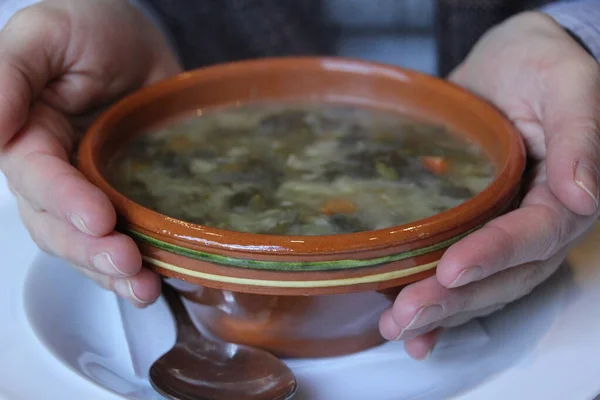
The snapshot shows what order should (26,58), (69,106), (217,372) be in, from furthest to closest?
1. (69,106)
2. (26,58)
3. (217,372)

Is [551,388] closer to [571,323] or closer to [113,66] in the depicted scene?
[571,323]

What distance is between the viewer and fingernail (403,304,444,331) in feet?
2.31

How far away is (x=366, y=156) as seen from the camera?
0.99 m

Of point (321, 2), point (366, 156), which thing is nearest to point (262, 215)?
point (366, 156)

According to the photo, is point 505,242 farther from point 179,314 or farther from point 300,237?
point 179,314

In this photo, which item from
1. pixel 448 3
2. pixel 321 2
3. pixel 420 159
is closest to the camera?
pixel 420 159

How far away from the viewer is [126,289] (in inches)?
29.5

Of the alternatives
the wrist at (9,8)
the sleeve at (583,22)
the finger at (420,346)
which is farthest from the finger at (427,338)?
the wrist at (9,8)

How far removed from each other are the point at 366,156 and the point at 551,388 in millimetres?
426

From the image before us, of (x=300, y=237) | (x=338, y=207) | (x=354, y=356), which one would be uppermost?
(x=300, y=237)

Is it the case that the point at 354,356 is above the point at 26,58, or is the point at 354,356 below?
below

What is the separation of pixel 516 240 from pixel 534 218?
5cm

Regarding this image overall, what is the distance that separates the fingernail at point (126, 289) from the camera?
745 millimetres

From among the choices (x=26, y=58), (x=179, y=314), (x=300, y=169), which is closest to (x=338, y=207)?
(x=300, y=169)
